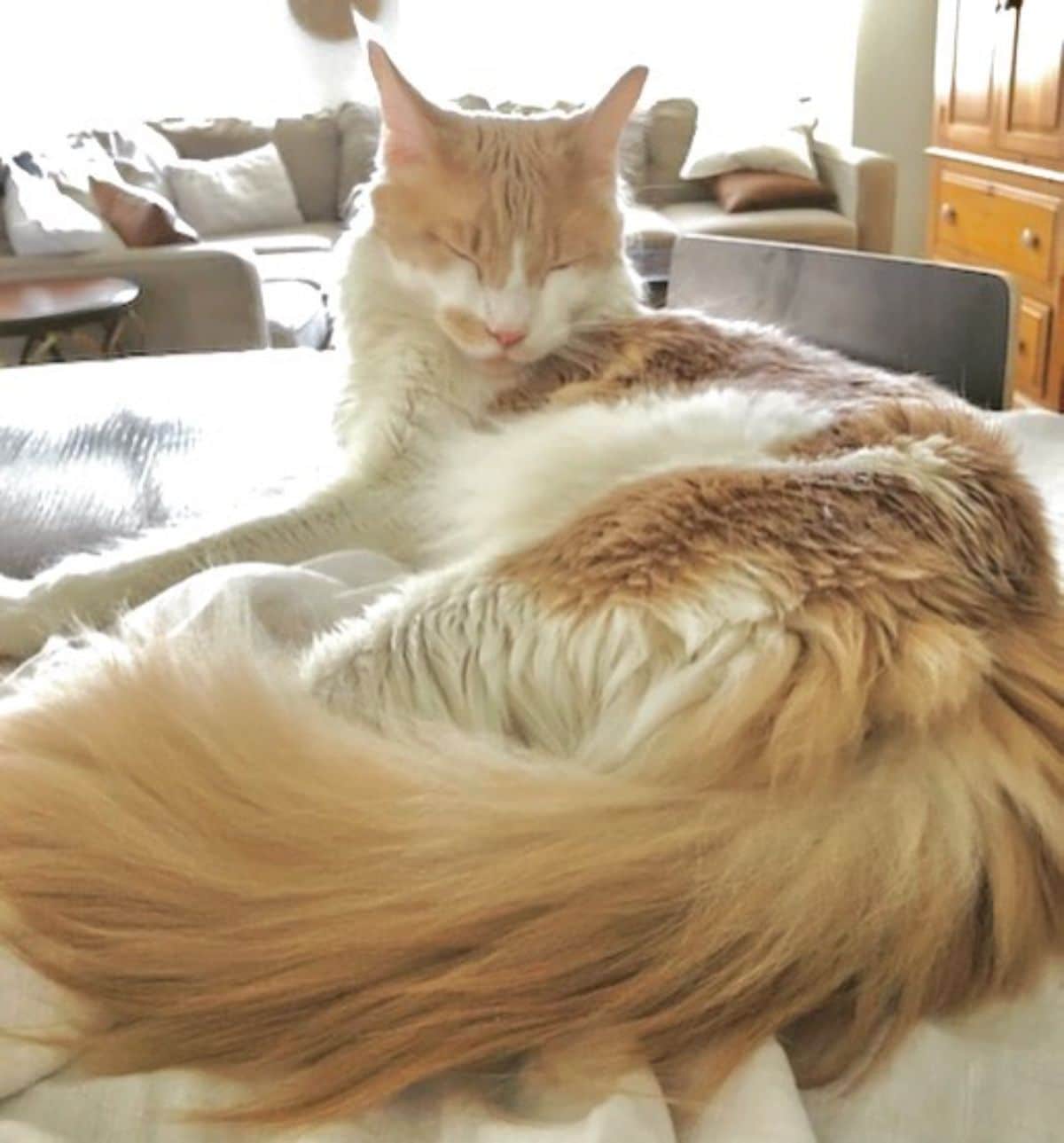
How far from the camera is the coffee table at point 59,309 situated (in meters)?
3.03

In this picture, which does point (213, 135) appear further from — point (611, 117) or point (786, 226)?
point (611, 117)

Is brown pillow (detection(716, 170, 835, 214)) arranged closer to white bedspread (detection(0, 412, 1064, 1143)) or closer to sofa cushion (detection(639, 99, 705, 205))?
sofa cushion (detection(639, 99, 705, 205))

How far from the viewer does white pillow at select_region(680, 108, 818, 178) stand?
16.4 ft

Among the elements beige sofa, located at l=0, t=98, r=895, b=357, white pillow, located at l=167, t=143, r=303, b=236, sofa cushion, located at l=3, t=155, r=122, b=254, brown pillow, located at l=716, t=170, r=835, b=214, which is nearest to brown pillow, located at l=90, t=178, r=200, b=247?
sofa cushion, located at l=3, t=155, r=122, b=254

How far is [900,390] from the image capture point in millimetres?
1108

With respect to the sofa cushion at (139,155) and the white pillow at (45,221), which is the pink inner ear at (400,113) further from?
the sofa cushion at (139,155)

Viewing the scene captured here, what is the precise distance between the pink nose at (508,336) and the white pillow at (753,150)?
4074mm

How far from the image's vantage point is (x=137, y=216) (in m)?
3.73

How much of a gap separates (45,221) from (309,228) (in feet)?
5.04

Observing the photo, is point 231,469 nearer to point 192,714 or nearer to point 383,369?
point 383,369

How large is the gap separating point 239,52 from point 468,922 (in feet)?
18.7

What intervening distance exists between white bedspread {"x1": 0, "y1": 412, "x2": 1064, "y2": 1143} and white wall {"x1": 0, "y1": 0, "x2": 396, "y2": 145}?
5.37 metres

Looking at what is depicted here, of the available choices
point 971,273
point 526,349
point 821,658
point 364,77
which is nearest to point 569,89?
point 364,77

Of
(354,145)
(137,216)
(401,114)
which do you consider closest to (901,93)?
(354,145)
